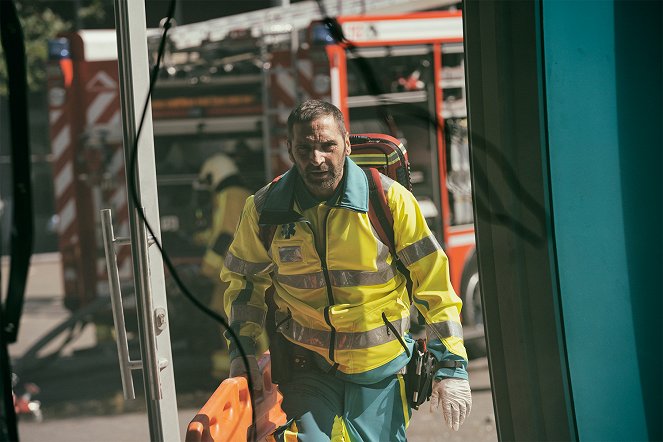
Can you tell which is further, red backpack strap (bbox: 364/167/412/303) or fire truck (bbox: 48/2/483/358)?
fire truck (bbox: 48/2/483/358)

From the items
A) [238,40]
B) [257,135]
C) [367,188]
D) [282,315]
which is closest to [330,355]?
[282,315]

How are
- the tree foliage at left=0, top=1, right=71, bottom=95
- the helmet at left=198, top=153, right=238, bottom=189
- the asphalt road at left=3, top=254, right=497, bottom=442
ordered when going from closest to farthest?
1. the asphalt road at left=3, top=254, right=497, bottom=442
2. the helmet at left=198, top=153, right=238, bottom=189
3. the tree foliage at left=0, top=1, right=71, bottom=95

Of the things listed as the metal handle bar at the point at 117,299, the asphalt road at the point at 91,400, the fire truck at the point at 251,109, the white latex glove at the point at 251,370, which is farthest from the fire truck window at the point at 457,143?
the metal handle bar at the point at 117,299

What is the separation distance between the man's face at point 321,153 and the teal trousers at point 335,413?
1.43 ft

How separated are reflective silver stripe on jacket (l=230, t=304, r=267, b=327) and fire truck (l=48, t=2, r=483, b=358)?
29 centimetres

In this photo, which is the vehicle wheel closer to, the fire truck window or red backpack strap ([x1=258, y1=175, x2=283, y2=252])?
the fire truck window

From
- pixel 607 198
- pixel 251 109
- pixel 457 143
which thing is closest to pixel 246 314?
pixel 457 143

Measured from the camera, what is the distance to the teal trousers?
200cm

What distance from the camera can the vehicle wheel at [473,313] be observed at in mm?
1991

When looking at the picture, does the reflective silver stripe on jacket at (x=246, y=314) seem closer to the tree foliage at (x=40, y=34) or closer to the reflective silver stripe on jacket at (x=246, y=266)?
the reflective silver stripe on jacket at (x=246, y=266)

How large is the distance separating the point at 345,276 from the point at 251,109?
3904mm

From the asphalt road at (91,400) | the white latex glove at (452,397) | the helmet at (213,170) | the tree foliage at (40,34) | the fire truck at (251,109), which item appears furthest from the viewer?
the tree foliage at (40,34)

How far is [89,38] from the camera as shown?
22.0 ft

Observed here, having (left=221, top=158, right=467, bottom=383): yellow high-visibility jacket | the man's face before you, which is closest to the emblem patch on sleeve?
(left=221, top=158, right=467, bottom=383): yellow high-visibility jacket
